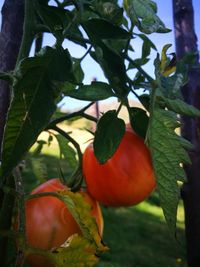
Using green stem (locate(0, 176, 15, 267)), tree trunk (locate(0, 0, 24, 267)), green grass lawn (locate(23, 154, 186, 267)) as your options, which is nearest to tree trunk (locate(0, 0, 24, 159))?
tree trunk (locate(0, 0, 24, 267))

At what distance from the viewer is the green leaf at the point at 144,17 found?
34 centimetres

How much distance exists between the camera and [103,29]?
1.16ft

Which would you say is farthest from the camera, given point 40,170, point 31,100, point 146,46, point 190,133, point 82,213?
point 190,133

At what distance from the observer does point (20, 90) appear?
305mm

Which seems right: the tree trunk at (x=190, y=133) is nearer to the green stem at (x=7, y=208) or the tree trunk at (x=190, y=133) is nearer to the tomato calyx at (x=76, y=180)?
the tomato calyx at (x=76, y=180)

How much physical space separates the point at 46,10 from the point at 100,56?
0.08m

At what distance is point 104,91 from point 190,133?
546 millimetres

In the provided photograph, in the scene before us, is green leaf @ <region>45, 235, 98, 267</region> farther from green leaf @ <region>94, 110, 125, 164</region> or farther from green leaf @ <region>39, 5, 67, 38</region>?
green leaf @ <region>39, 5, 67, 38</region>

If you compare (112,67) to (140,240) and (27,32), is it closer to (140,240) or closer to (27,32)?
(27,32)

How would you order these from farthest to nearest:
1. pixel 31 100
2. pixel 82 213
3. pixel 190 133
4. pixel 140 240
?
pixel 140 240 → pixel 190 133 → pixel 82 213 → pixel 31 100

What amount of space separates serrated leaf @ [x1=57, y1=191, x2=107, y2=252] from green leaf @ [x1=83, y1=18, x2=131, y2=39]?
0.15 m

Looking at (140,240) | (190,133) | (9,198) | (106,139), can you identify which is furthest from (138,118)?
(140,240)

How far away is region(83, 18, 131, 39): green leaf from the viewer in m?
0.35

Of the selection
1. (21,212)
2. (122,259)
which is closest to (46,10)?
(21,212)
